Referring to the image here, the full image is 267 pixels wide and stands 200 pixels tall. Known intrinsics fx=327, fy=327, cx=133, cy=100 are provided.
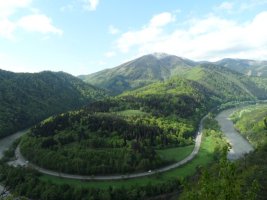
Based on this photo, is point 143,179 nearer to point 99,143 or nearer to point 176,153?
point 99,143

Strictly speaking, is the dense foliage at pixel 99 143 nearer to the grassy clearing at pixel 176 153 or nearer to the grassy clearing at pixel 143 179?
the grassy clearing at pixel 176 153

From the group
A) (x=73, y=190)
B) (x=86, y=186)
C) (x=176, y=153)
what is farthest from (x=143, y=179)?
(x=176, y=153)

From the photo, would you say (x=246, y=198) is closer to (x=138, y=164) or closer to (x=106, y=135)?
(x=138, y=164)

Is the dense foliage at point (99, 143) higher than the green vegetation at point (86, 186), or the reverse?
the dense foliage at point (99, 143)

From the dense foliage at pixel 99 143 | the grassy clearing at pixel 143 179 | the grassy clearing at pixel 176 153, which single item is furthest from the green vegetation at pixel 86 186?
the grassy clearing at pixel 176 153

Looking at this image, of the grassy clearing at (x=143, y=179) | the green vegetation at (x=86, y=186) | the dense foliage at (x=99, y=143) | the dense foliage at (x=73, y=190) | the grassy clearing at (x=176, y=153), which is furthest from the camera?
the grassy clearing at (x=176, y=153)

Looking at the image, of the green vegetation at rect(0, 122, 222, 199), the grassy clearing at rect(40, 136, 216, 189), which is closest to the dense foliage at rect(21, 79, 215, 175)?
the grassy clearing at rect(40, 136, 216, 189)

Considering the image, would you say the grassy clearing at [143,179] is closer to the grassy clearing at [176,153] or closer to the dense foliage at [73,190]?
the dense foliage at [73,190]

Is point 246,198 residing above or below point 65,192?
above

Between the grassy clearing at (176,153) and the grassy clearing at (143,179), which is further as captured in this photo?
the grassy clearing at (176,153)

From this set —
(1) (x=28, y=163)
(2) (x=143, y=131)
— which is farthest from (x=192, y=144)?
(1) (x=28, y=163)

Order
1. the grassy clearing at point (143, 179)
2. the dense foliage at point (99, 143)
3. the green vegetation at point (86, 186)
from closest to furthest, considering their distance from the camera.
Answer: the green vegetation at point (86, 186) → the grassy clearing at point (143, 179) → the dense foliage at point (99, 143)
